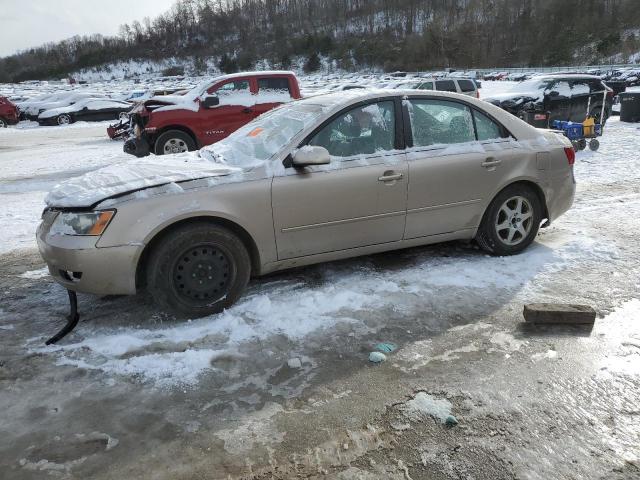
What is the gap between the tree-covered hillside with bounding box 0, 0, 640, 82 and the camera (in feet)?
262

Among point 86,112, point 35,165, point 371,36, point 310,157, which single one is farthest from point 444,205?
point 371,36

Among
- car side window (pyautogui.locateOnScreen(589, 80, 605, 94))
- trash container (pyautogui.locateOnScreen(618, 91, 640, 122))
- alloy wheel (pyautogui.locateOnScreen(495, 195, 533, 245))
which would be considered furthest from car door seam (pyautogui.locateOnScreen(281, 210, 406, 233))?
trash container (pyautogui.locateOnScreen(618, 91, 640, 122))

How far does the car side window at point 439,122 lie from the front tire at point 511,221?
0.68 m

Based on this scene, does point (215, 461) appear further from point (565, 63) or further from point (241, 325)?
point (565, 63)

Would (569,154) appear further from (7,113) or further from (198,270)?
(7,113)

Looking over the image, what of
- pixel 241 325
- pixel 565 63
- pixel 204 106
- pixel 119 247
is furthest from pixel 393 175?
pixel 565 63

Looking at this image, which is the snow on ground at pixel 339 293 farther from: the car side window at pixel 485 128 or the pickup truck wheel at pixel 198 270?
the car side window at pixel 485 128

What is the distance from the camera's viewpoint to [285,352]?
344 cm

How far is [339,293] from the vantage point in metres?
4.25

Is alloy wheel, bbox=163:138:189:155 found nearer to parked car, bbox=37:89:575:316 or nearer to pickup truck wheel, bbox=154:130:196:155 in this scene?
pickup truck wheel, bbox=154:130:196:155

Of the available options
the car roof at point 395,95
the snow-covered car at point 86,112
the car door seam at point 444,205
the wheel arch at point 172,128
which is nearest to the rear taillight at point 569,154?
the car roof at point 395,95

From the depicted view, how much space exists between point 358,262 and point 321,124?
1432 millimetres

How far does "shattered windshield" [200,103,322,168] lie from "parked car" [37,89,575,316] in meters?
0.02

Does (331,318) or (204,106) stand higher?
(204,106)
